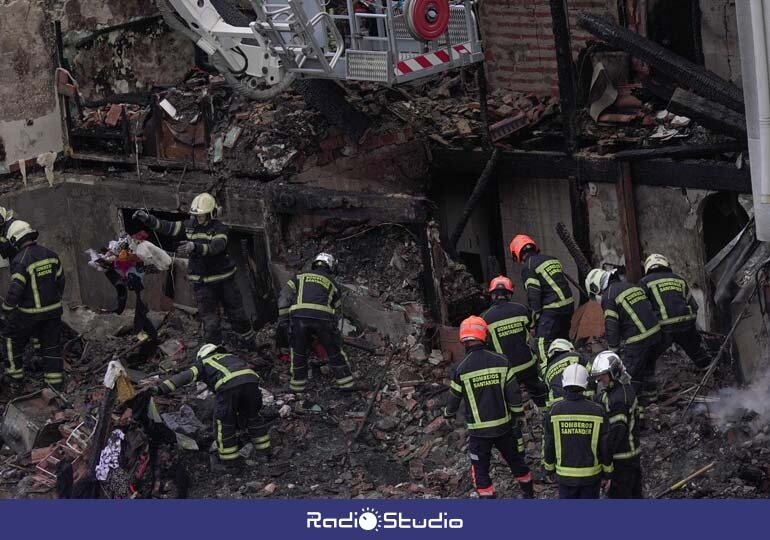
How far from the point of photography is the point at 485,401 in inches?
455

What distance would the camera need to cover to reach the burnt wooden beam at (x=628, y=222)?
14508 millimetres

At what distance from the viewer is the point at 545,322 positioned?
13.6 meters

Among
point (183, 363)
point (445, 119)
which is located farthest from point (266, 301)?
point (445, 119)

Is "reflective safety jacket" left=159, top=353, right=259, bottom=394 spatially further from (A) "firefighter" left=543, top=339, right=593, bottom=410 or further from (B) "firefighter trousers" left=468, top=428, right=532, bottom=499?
(A) "firefighter" left=543, top=339, right=593, bottom=410

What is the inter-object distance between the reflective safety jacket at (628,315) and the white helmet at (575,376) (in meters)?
2.07

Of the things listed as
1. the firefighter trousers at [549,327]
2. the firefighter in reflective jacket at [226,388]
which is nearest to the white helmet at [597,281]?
the firefighter trousers at [549,327]

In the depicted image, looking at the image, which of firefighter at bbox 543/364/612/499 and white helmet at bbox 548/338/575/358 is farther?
A: white helmet at bbox 548/338/575/358

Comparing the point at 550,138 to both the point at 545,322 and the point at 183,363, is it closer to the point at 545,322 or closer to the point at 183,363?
the point at 545,322

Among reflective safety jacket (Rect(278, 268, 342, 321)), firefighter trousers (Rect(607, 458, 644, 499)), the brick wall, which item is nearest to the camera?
firefighter trousers (Rect(607, 458, 644, 499))

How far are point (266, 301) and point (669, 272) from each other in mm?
4620

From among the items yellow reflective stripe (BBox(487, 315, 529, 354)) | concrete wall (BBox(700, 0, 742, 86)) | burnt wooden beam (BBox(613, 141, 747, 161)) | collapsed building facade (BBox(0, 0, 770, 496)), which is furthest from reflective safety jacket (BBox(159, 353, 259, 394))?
concrete wall (BBox(700, 0, 742, 86))

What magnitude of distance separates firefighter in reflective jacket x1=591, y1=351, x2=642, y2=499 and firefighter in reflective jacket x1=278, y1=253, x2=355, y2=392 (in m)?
3.40

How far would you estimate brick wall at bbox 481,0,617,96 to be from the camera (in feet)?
52.9

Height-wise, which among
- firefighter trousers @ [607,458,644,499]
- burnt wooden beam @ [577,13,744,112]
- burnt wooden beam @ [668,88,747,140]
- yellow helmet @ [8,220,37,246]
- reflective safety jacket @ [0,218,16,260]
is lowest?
firefighter trousers @ [607,458,644,499]
